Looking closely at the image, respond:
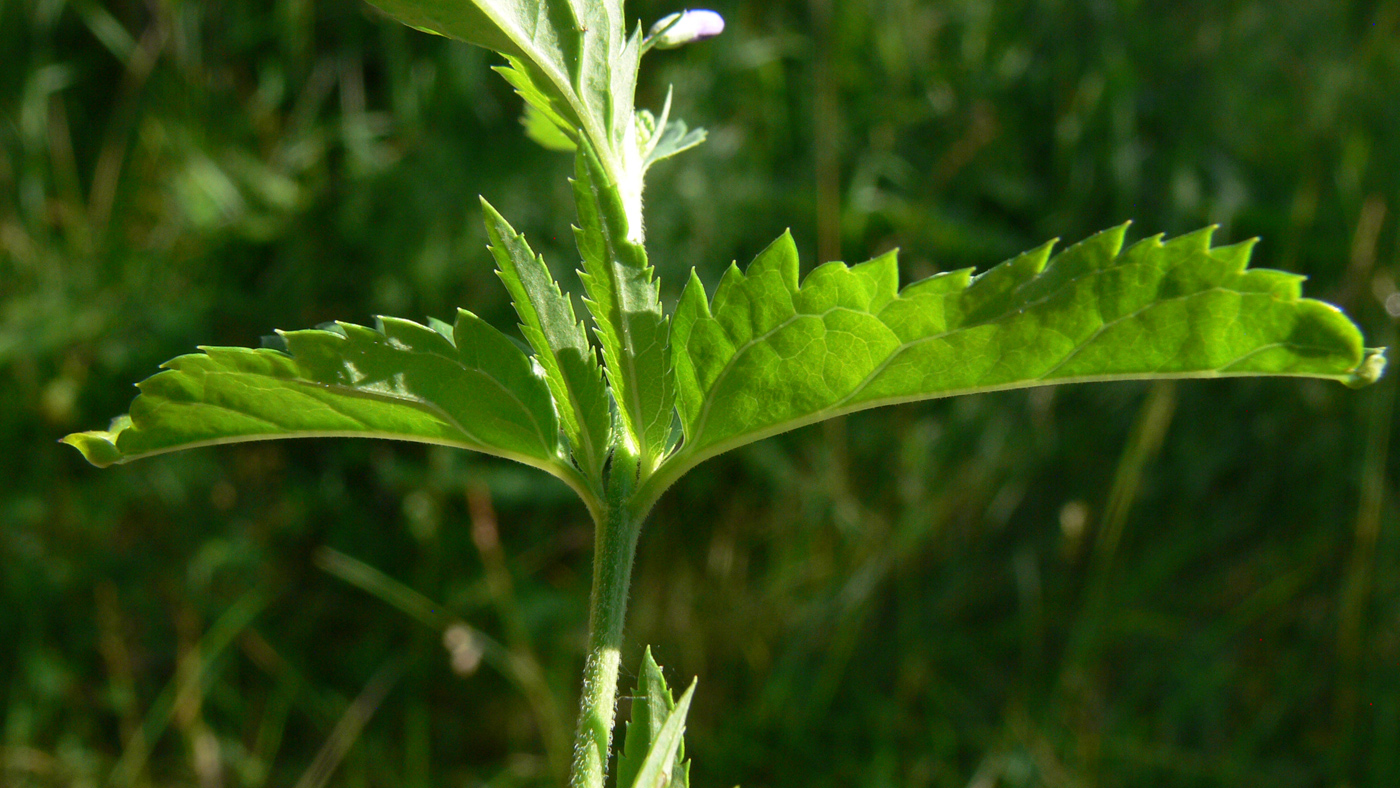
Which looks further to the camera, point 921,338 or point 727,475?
point 727,475

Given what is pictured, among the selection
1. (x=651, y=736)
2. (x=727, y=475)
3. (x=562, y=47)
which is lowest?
(x=651, y=736)

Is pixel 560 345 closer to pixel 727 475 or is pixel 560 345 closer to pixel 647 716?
pixel 647 716

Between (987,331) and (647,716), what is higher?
(987,331)

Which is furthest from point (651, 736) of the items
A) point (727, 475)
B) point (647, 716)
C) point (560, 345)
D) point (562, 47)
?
point (727, 475)

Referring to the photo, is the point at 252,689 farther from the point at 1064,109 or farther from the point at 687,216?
the point at 1064,109

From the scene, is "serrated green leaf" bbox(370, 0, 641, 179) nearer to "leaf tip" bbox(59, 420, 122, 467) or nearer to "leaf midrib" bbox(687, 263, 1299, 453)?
"leaf midrib" bbox(687, 263, 1299, 453)

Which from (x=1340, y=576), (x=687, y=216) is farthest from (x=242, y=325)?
(x=1340, y=576)

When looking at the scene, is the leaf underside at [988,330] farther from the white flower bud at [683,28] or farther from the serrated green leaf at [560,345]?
the white flower bud at [683,28]
